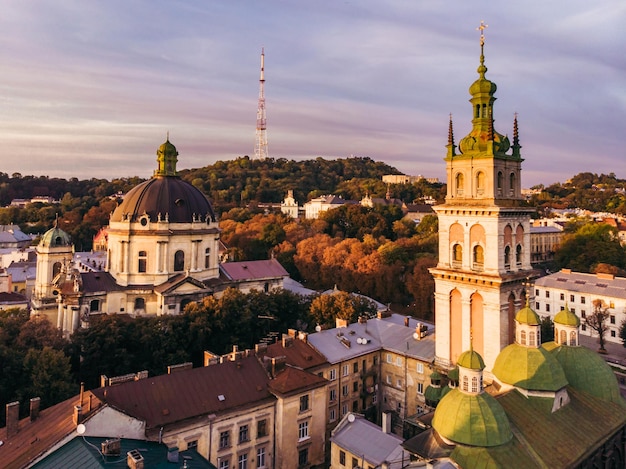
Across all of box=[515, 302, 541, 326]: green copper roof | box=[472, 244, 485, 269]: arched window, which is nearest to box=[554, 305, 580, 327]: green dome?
A: box=[515, 302, 541, 326]: green copper roof

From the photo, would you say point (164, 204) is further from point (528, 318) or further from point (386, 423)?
point (528, 318)

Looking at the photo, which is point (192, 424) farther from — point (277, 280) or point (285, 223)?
point (285, 223)

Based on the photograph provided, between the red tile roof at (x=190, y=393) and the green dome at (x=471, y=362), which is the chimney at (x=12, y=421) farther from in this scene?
the green dome at (x=471, y=362)

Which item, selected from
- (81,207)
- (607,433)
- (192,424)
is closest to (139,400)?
(192,424)

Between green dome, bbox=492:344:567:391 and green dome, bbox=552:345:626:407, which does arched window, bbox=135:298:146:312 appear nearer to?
green dome, bbox=492:344:567:391

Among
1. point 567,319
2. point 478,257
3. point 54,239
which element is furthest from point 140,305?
point 567,319
